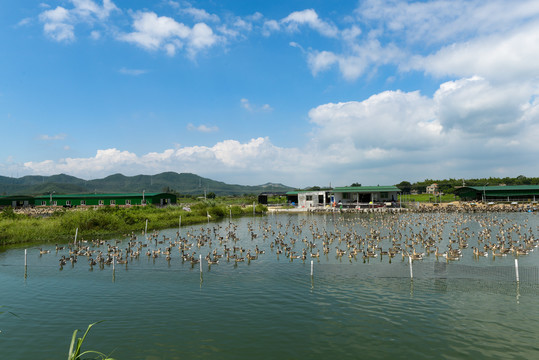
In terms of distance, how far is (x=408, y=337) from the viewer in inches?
538

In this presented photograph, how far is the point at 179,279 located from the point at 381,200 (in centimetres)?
7953

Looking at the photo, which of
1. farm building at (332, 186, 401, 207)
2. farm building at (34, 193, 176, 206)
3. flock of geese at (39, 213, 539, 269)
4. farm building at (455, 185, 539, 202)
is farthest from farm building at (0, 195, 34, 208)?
farm building at (455, 185, 539, 202)

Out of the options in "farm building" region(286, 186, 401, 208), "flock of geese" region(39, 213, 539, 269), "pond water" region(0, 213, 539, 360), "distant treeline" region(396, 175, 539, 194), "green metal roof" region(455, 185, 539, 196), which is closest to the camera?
"pond water" region(0, 213, 539, 360)

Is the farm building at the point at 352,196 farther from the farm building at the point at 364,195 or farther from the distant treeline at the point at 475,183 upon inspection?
the distant treeline at the point at 475,183

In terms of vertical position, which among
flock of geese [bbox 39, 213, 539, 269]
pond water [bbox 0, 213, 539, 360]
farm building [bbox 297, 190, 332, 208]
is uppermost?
farm building [bbox 297, 190, 332, 208]

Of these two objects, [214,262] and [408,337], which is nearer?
[408,337]

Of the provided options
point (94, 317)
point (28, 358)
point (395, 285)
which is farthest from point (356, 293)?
point (28, 358)

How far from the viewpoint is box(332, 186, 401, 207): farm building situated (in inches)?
3457

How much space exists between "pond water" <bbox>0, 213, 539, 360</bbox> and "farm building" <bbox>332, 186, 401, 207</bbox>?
60.8 metres

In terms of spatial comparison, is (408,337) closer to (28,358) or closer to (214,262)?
(28,358)

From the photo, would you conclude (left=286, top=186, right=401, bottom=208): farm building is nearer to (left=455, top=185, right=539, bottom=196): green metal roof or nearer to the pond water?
(left=455, top=185, right=539, bottom=196): green metal roof

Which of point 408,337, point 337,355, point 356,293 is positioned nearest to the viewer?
point 337,355

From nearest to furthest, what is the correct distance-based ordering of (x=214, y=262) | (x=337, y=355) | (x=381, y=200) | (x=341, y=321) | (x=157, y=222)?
(x=337, y=355)
(x=341, y=321)
(x=214, y=262)
(x=157, y=222)
(x=381, y=200)

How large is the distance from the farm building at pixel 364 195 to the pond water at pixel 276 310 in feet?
199
